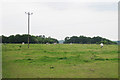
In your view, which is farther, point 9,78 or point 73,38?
point 73,38

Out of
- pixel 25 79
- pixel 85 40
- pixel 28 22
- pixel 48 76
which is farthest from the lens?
pixel 85 40

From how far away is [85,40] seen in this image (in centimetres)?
9350

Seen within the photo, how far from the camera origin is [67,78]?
24.8ft

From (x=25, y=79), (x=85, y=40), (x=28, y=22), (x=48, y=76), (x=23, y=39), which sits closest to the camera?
(x=25, y=79)

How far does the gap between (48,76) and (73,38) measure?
289ft

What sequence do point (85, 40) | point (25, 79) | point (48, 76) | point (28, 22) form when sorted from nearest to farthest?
point (25, 79) < point (48, 76) < point (28, 22) < point (85, 40)

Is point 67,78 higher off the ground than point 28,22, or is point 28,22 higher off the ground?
point 28,22

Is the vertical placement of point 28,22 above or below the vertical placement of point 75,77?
above

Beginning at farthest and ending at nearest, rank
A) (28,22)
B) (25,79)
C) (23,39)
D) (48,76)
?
(23,39), (28,22), (48,76), (25,79)

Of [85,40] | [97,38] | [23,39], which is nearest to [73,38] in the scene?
[85,40]

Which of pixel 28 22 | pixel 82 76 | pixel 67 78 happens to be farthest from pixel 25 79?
pixel 28 22

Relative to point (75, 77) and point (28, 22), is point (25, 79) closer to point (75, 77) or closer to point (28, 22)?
point (75, 77)

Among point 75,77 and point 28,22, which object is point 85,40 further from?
point 75,77

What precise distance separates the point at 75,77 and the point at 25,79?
2235mm
